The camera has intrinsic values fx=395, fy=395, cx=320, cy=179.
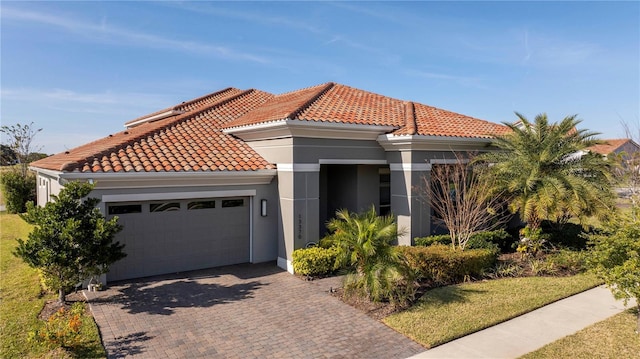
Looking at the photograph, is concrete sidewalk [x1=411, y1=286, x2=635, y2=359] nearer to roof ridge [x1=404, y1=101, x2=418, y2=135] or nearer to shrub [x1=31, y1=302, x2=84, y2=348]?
shrub [x1=31, y1=302, x2=84, y2=348]

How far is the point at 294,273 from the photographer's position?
507 inches

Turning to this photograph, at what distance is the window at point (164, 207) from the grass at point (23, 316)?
3440 millimetres

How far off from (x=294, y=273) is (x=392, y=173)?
5356 mm

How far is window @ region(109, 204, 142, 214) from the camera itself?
38.6 ft

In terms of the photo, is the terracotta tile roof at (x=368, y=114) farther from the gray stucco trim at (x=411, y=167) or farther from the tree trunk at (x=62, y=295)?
the tree trunk at (x=62, y=295)

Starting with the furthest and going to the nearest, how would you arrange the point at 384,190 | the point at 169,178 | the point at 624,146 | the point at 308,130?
the point at 624,146, the point at 384,190, the point at 308,130, the point at 169,178

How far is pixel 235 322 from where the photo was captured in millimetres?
→ 9102

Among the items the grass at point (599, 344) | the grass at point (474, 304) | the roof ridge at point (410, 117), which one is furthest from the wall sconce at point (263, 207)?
the grass at point (599, 344)

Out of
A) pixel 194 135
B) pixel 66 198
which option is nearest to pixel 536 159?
pixel 194 135

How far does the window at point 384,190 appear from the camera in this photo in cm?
1661

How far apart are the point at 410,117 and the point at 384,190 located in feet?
10.6

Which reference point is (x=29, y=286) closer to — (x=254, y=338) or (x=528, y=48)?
(x=254, y=338)

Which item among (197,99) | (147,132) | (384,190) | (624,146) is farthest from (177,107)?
(624,146)

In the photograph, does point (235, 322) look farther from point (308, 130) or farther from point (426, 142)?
point (426, 142)
